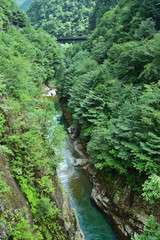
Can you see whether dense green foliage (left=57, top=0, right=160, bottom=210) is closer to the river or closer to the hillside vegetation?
the hillside vegetation

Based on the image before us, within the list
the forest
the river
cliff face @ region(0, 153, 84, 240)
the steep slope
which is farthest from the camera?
the river

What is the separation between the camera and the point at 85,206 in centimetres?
1250

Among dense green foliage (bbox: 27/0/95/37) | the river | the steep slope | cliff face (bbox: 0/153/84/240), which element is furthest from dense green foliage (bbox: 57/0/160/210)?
dense green foliage (bbox: 27/0/95/37)

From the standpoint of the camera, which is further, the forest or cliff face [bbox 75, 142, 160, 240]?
cliff face [bbox 75, 142, 160, 240]

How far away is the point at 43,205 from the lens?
6.80 meters

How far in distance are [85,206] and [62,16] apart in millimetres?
115615

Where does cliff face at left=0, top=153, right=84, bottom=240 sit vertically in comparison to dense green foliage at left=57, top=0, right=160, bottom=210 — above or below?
below

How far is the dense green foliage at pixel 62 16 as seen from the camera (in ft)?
301

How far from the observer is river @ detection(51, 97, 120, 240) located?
10859 millimetres

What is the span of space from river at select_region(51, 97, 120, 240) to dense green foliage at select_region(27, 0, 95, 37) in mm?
85455

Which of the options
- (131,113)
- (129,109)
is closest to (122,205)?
(131,113)

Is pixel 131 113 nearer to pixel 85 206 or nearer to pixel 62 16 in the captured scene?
pixel 85 206

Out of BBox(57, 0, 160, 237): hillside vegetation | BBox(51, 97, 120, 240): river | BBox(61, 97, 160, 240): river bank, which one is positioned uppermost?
BBox(57, 0, 160, 237): hillside vegetation

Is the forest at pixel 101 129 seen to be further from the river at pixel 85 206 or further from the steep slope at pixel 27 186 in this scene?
the river at pixel 85 206
